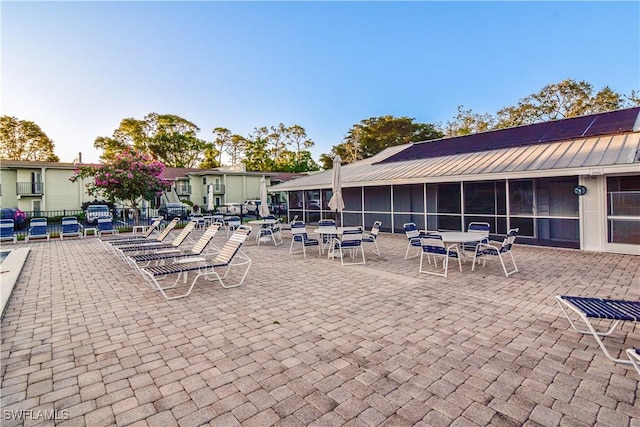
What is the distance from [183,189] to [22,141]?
21.5 meters

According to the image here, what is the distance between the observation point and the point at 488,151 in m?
13.6

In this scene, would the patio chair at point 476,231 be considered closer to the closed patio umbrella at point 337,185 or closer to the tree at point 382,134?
the closed patio umbrella at point 337,185

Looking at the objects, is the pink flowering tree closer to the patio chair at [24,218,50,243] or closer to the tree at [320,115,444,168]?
the patio chair at [24,218,50,243]

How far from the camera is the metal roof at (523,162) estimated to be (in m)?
8.85

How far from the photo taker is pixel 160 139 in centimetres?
4328

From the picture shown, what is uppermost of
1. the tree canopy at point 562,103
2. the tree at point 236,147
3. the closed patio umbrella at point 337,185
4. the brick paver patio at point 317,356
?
the tree at point 236,147

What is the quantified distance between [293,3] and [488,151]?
402 inches

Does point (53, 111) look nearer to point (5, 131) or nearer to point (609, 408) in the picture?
point (609, 408)

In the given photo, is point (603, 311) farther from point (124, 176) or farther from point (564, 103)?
point (564, 103)

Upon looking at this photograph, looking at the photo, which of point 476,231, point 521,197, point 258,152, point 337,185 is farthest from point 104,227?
point 258,152

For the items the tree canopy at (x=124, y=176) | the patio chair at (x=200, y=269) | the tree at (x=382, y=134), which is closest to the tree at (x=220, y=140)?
the tree at (x=382, y=134)

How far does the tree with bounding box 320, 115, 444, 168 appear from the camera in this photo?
38.9 m

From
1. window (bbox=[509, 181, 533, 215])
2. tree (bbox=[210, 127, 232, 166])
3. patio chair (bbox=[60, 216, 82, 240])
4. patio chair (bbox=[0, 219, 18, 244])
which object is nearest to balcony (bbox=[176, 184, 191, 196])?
tree (bbox=[210, 127, 232, 166])

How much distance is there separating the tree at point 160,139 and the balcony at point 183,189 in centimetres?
1116
